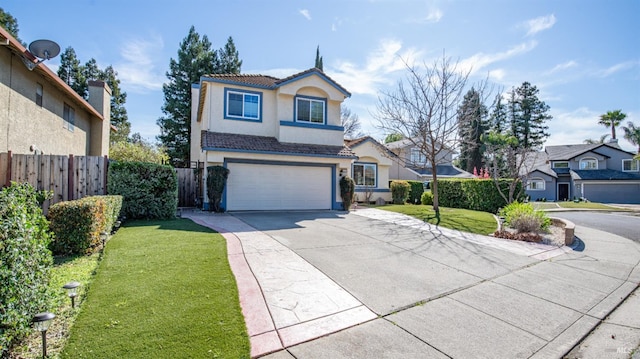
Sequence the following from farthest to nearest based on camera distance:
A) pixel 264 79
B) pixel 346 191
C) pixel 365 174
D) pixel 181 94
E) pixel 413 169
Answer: pixel 413 169 < pixel 181 94 < pixel 365 174 < pixel 264 79 < pixel 346 191

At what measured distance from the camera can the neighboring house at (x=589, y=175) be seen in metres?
33.1

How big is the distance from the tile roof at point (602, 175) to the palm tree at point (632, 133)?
14.2 meters

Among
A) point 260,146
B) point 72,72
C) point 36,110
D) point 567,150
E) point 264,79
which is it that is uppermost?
point 72,72

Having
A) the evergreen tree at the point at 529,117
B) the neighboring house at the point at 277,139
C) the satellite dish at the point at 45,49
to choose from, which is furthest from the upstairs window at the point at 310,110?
the evergreen tree at the point at 529,117

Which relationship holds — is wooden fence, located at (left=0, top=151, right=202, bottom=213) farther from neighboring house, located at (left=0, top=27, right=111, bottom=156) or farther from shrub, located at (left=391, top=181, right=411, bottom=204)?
shrub, located at (left=391, top=181, right=411, bottom=204)

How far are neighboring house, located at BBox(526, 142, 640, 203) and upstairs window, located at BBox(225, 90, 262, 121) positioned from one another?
32.5 meters

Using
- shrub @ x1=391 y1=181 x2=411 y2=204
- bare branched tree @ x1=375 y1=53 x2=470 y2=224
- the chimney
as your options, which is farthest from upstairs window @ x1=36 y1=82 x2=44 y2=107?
shrub @ x1=391 y1=181 x2=411 y2=204

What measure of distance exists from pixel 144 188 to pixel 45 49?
5075mm

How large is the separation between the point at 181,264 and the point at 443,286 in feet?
15.2

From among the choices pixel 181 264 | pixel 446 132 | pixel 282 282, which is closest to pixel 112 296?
pixel 181 264

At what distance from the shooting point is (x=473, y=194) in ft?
58.0

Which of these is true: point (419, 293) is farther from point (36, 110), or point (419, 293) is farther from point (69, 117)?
point (69, 117)

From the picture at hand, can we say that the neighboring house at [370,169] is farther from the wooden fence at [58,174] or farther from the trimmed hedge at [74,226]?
the trimmed hedge at [74,226]

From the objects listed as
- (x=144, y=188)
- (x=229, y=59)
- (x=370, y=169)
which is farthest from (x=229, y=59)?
(x=144, y=188)
